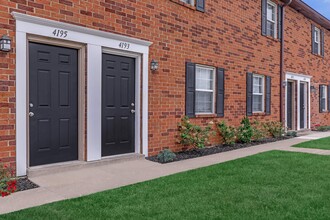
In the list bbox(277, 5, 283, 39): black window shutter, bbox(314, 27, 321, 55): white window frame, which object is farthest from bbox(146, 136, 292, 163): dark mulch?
bbox(314, 27, 321, 55): white window frame

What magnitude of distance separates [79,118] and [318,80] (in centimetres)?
1422

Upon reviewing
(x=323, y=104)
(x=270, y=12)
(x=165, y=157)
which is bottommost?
(x=165, y=157)

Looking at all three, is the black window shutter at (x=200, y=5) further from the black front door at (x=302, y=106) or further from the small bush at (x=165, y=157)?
the black front door at (x=302, y=106)

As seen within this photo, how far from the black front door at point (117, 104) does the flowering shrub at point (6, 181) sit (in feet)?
6.48

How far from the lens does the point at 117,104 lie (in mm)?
6797

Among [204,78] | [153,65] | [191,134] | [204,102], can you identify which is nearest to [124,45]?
[153,65]

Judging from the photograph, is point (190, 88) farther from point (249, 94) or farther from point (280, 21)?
point (280, 21)

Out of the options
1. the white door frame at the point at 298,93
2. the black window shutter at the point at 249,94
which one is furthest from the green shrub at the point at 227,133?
the white door frame at the point at 298,93

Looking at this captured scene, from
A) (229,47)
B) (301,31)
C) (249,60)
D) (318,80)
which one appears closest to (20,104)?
(229,47)

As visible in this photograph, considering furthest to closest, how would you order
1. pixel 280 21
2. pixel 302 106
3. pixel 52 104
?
1. pixel 302 106
2. pixel 280 21
3. pixel 52 104

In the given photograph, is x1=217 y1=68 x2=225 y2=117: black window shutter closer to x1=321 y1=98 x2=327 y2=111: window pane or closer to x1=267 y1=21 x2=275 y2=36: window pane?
x1=267 y1=21 x2=275 y2=36: window pane

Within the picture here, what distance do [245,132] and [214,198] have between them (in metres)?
6.12

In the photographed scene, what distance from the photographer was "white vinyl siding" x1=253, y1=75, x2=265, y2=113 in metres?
11.6

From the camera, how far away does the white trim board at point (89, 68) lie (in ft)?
16.9
